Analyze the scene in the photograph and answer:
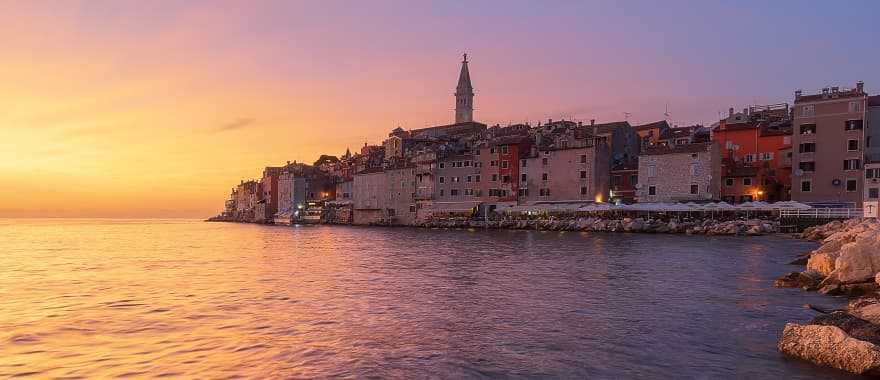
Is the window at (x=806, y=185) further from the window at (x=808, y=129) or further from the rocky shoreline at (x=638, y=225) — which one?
the rocky shoreline at (x=638, y=225)

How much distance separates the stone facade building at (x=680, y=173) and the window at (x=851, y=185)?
1219 cm

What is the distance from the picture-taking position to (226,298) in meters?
18.9

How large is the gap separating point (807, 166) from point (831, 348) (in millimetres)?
61028

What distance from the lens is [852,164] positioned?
189 feet

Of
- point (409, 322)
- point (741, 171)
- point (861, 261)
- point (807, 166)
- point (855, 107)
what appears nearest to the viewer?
point (409, 322)

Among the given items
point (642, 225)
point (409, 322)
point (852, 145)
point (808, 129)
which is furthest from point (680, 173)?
point (409, 322)

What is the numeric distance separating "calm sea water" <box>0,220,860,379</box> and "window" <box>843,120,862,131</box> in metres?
42.5

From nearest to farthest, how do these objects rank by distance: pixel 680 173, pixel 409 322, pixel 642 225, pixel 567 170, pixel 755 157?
1. pixel 409 322
2. pixel 642 225
3. pixel 680 173
4. pixel 755 157
5. pixel 567 170

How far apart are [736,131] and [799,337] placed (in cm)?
6877

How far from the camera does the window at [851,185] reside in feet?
188

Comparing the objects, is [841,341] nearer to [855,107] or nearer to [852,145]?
[852,145]

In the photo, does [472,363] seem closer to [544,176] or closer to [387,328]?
[387,328]

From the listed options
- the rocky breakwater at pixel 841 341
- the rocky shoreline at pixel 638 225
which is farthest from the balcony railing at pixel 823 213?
the rocky breakwater at pixel 841 341

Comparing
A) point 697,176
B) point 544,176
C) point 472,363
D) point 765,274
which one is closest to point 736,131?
point 697,176
